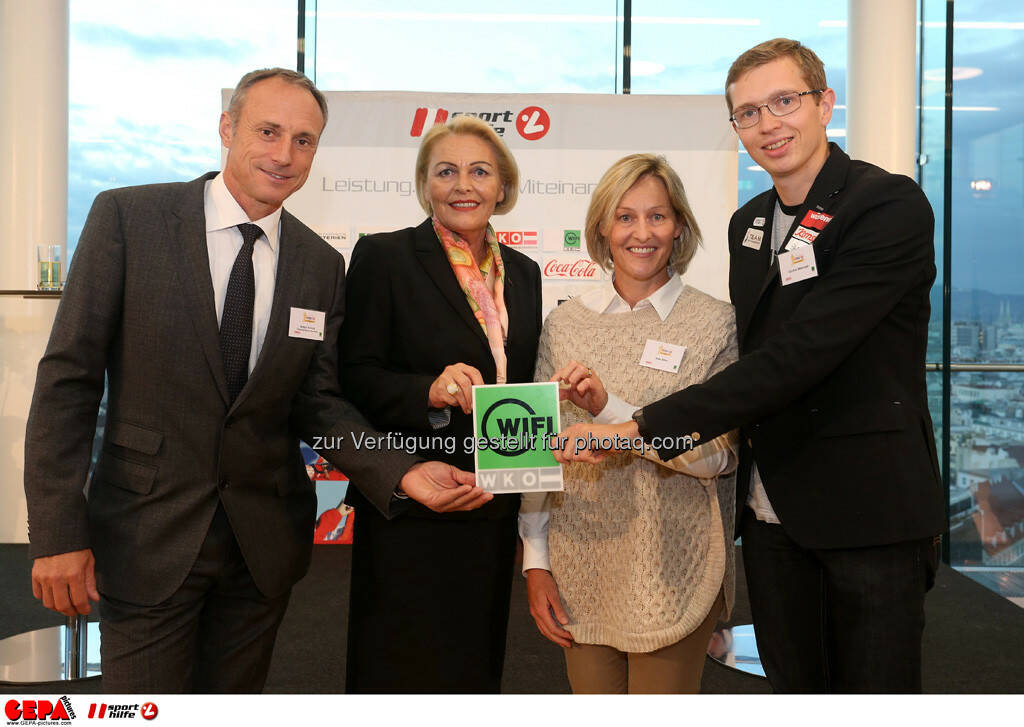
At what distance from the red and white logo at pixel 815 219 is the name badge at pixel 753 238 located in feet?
0.51

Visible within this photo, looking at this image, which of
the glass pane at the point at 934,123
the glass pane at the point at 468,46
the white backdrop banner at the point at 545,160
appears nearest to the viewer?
the white backdrop banner at the point at 545,160

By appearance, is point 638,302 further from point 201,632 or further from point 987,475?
point 987,475

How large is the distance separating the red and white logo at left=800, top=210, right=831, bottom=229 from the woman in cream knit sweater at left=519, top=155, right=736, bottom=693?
333 mm

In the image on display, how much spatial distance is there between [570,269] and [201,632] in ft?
13.8

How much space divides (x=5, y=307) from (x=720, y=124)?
568 cm

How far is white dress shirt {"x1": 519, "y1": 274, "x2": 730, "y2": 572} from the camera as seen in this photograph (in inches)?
92.1

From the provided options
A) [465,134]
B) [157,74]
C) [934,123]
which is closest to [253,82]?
[465,134]

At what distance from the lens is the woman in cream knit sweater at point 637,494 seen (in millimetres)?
2270

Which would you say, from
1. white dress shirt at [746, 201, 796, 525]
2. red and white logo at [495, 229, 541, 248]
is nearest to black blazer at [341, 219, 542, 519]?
white dress shirt at [746, 201, 796, 525]

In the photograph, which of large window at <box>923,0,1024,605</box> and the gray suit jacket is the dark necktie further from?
large window at <box>923,0,1024,605</box>

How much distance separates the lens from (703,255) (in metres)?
5.93

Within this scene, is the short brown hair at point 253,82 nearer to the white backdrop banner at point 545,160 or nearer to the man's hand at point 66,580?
the man's hand at point 66,580
